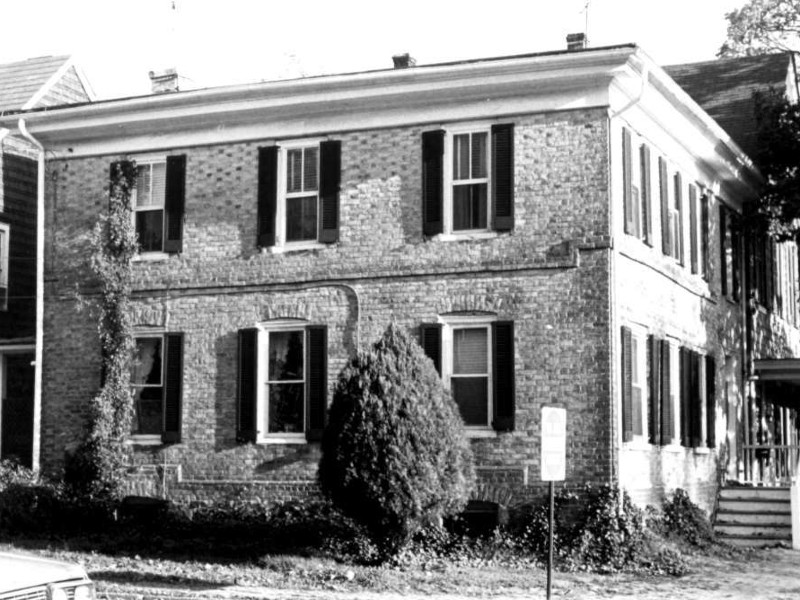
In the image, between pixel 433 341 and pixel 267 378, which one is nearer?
pixel 433 341

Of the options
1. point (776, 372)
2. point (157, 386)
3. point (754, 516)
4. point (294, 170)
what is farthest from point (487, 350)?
point (776, 372)

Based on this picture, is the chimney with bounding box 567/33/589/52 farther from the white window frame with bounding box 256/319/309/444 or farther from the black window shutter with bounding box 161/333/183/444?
the black window shutter with bounding box 161/333/183/444

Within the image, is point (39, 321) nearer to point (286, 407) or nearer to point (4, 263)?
point (4, 263)

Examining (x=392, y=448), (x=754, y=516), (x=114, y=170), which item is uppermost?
(x=114, y=170)

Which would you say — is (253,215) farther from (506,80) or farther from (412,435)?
(412,435)

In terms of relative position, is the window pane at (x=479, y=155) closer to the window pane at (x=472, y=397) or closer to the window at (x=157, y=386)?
the window pane at (x=472, y=397)

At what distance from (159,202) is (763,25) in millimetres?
21015

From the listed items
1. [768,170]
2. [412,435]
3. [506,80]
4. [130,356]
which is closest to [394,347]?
[412,435]

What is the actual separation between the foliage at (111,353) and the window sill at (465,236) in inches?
222

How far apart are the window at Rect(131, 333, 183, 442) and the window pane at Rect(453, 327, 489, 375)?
4907 millimetres

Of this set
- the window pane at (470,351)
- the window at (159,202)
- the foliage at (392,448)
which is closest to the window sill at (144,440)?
the window at (159,202)

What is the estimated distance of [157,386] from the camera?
904 inches

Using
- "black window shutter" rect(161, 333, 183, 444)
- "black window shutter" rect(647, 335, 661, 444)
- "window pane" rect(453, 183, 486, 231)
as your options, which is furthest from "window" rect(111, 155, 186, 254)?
"black window shutter" rect(647, 335, 661, 444)

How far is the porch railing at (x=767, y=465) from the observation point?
93.0 ft
